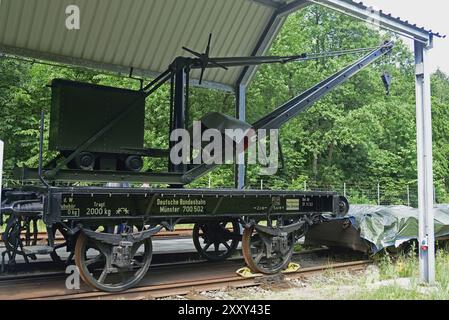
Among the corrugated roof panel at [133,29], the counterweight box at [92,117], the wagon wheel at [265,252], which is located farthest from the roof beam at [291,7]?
the wagon wheel at [265,252]

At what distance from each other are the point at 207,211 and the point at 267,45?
20.6 feet

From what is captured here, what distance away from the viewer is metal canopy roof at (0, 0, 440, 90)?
10.0m

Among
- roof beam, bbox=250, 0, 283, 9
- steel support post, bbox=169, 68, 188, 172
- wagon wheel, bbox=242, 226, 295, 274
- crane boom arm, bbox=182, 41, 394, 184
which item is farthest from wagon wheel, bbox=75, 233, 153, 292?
roof beam, bbox=250, 0, 283, 9

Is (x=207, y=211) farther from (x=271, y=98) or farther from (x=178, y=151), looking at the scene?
(x=271, y=98)

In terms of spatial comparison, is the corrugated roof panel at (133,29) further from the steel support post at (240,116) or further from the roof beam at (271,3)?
the steel support post at (240,116)

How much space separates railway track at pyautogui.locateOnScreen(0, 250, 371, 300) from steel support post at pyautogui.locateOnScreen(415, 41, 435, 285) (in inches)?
61.8

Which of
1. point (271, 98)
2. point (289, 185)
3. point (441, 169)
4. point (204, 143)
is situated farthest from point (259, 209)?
point (441, 169)

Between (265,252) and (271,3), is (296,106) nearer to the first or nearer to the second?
(265,252)

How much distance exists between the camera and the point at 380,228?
31.2ft

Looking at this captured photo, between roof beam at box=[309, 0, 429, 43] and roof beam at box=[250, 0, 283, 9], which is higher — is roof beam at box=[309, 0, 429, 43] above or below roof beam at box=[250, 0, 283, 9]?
below

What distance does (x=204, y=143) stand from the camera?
9.09 metres

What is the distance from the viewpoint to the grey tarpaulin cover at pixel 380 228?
948cm

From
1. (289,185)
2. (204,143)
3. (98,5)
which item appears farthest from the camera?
(289,185)

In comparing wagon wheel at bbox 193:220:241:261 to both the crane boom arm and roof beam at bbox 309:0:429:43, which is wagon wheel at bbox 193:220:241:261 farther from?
roof beam at bbox 309:0:429:43
